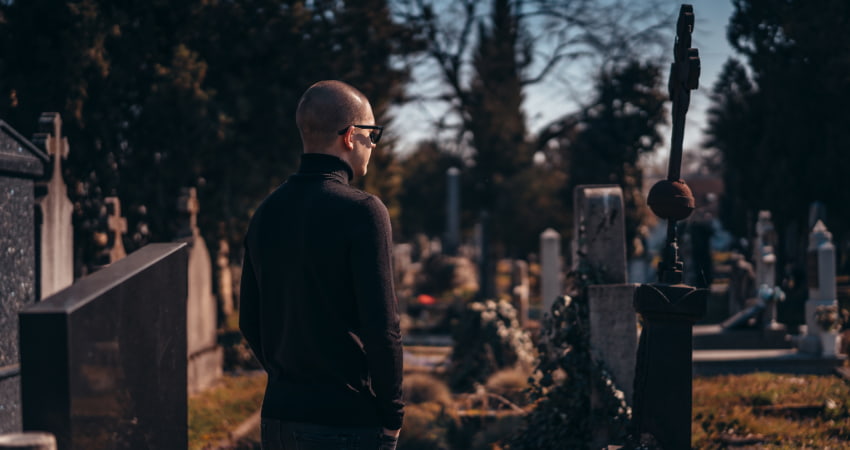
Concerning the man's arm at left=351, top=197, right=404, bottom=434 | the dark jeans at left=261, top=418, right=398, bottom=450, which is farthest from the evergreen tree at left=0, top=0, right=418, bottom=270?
the man's arm at left=351, top=197, right=404, bottom=434

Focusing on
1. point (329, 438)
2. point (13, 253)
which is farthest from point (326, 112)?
point (13, 253)

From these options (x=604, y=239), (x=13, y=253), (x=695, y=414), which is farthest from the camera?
(x=695, y=414)

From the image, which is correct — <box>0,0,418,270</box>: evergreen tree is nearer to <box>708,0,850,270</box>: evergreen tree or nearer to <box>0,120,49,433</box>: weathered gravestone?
<box>0,120,49,433</box>: weathered gravestone

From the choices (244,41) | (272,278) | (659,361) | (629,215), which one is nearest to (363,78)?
(244,41)

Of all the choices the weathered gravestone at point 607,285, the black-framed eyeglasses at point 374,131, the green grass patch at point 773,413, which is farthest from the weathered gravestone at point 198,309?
the black-framed eyeglasses at point 374,131

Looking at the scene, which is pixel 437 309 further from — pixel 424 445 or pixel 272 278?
pixel 272 278

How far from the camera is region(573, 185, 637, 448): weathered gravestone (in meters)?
6.05

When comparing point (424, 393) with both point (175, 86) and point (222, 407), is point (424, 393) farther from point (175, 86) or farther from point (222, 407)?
point (175, 86)

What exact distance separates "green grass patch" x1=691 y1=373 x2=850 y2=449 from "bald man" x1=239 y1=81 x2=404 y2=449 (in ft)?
13.8

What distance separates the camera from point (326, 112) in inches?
105

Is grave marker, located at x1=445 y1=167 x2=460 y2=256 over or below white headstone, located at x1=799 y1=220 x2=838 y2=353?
over

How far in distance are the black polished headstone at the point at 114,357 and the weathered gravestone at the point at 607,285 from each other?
3.53 m

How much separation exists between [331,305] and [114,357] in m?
0.80

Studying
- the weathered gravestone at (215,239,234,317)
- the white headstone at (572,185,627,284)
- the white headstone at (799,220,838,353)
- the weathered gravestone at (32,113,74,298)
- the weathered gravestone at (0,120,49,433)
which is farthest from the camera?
the weathered gravestone at (215,239,234,317)
